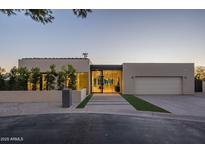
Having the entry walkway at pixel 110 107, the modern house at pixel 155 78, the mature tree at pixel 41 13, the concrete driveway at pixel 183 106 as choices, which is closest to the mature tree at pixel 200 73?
the modern house at pixel 155 78

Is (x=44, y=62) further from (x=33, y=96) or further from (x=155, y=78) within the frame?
(x=155, y=78)

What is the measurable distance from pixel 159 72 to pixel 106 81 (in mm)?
6743

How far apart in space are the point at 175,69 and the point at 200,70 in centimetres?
1624

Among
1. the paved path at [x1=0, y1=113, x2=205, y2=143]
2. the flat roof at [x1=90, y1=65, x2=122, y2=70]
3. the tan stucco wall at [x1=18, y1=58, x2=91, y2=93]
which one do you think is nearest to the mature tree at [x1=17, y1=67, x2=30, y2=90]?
the tan stucco wall at [x1=18, y1=58, x2=91, y2=93]

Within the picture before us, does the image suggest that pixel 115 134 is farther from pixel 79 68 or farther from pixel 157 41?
pixel 79 68

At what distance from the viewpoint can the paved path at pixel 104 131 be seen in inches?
169

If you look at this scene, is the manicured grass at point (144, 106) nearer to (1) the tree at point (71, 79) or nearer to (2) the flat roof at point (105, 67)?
(1) the tree at point (71, 79)

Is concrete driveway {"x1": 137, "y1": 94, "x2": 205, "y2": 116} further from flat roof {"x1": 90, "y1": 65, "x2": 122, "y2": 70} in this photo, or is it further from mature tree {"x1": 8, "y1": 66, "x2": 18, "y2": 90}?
mature tree {"x1": 8, "y1": 66, "x2": 18, "y2": 90}

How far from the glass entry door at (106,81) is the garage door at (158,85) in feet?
9.33

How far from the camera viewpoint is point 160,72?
1944 centimetres

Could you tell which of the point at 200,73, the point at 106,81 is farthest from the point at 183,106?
the point at 200,73

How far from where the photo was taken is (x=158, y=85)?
19312 mm
